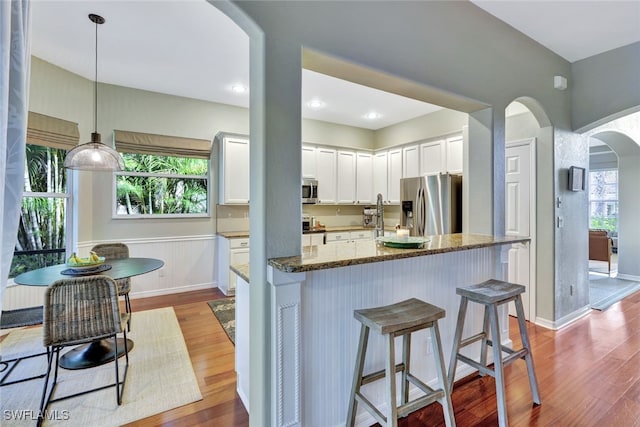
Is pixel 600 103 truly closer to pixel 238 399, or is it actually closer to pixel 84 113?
pixel 238 399

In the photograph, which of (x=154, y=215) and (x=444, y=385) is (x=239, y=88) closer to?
(x=154, y=215)

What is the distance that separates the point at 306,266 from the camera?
139 centimetres

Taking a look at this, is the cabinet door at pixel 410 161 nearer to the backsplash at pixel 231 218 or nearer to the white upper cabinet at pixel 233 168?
the white upper cabinet at pixel 233 168

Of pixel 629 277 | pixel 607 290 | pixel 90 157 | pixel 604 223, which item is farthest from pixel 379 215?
pixel 604 223

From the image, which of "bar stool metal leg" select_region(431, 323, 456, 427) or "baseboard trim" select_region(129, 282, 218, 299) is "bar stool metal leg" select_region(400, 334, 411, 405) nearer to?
"bar stool metal leg" select_region(431, 323, 456, 427)

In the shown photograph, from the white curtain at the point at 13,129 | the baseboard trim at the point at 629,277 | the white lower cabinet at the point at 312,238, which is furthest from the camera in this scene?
the baseboard trim at the point at 629,277

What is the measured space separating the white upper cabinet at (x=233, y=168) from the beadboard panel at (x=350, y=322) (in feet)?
10.7

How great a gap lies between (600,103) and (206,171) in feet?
16.6

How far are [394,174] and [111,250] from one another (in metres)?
4.29

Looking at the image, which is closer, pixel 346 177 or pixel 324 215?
pixel 346 177

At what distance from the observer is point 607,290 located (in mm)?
4605

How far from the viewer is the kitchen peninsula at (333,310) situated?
4.91 ft

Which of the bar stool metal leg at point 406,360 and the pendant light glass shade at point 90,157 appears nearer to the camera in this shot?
the bar stool metal leg at point 406,360

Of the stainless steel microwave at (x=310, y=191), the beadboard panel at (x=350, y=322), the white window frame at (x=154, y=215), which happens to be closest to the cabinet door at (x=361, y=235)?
the stainless steel microwave at (x=310, y=191)
